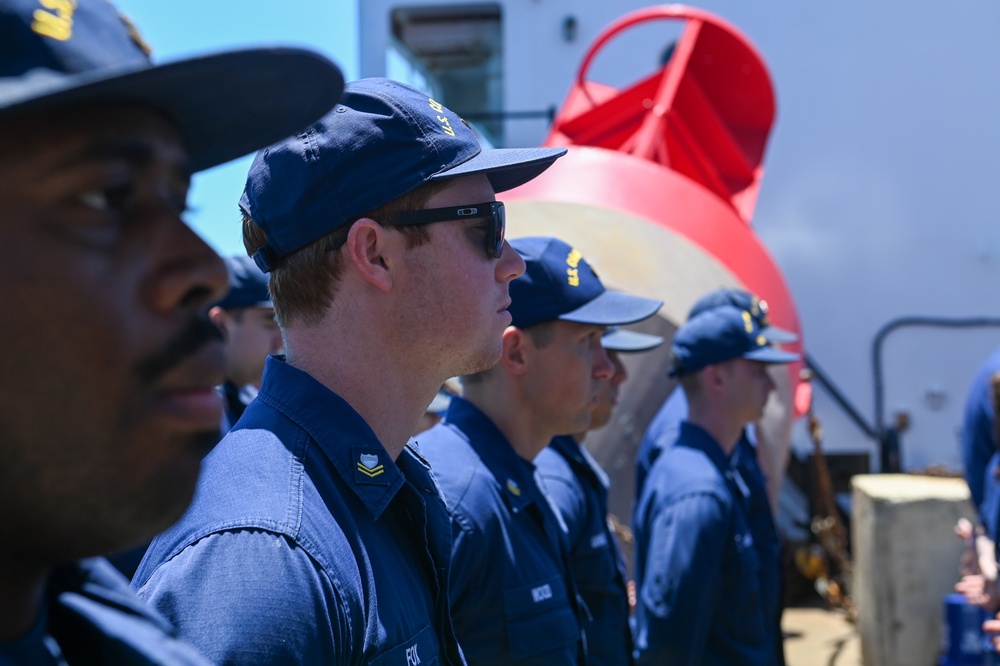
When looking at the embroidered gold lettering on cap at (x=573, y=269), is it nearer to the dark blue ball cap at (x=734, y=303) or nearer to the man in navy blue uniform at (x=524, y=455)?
the man in navy blue uniform at (x=524, y=455)

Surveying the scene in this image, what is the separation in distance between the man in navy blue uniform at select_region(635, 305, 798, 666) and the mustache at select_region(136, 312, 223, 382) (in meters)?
2.60

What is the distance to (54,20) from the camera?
81 cm

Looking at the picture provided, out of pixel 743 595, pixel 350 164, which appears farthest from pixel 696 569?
pixel 350 164

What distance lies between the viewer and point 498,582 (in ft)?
6.90

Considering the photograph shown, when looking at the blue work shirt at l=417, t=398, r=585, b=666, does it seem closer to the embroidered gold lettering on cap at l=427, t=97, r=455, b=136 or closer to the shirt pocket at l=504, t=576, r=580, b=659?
the shirt pocket at l=504, t=576, r=580, b=659

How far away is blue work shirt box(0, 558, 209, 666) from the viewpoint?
0.93 m

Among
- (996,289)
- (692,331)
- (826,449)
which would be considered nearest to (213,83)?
(692,331)

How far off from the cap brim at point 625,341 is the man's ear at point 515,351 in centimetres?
94

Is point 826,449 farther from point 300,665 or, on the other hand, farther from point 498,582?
point 300,665

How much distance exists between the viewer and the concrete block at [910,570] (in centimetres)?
587

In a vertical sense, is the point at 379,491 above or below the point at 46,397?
below

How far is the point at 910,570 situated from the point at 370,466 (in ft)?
16.9

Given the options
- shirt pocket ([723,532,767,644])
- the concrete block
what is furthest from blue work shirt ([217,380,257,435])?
the concrete block

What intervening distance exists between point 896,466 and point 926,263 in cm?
156
